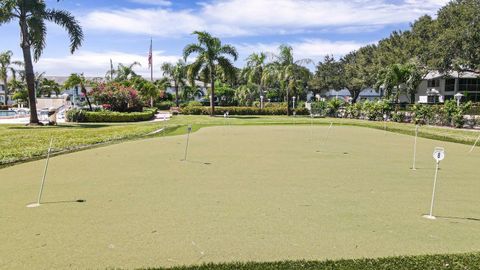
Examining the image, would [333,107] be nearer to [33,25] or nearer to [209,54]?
[209,54]

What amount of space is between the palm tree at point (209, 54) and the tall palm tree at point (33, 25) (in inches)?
478

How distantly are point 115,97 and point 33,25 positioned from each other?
12.2 m

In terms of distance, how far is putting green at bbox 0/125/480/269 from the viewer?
13.2 ft

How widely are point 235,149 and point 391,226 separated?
6.82 metres

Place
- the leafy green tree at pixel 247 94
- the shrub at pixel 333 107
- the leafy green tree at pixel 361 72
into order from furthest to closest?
the leafy green tree at pixel 247 94 < the leafy green tree at pixel 361 72 < the shrub at pixel 333 107

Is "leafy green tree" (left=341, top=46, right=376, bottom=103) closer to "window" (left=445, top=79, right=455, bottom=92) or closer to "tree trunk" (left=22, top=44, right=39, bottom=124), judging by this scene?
"window" (left=445, top=79, right=455, bottom=92)

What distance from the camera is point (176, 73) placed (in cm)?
6050

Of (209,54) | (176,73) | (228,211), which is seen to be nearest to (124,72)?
(176,73)

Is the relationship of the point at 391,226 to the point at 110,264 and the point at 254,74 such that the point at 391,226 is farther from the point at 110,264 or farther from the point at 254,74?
the point at 254,74

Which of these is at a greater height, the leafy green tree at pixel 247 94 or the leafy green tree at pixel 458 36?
the leafy green tree at pixel 458 36

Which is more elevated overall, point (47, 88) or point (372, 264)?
point (47, 88)

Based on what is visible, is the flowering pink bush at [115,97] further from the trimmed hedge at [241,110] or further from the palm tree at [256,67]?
the palm tree at [256,67]

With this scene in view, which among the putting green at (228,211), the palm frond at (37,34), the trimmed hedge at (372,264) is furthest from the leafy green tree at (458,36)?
the trimmed hedge at (372,264)

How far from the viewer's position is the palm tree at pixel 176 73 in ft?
196
